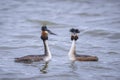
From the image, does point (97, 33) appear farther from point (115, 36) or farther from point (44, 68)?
point (44, 68)

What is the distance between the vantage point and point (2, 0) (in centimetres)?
3048

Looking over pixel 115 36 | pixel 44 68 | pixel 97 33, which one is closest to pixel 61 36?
pixel 97 33

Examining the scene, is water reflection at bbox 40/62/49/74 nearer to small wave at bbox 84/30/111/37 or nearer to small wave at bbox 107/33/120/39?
small wave at bbox 107/33/120/39

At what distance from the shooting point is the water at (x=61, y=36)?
666 inches

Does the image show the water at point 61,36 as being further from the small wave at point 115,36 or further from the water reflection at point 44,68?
the water reflection at point 44,68

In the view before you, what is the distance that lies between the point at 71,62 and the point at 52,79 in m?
1.89

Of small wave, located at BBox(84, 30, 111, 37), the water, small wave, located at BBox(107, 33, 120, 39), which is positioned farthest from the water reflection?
→ small wave, located at BBox(84, 30, 111, 37)

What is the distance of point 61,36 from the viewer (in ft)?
74.1

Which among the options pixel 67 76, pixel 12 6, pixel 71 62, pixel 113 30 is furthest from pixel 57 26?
pixel 67 76

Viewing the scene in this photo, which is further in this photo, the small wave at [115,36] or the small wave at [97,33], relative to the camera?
the small wave at [97,33]

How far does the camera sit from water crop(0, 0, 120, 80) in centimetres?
1692

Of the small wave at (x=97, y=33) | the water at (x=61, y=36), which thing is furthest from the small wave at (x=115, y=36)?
the small wave at (x=97, y=33)

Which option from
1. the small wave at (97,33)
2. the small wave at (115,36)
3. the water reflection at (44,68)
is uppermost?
the small wave at (97,33)

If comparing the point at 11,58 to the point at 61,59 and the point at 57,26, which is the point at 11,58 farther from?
the point at 57,26
